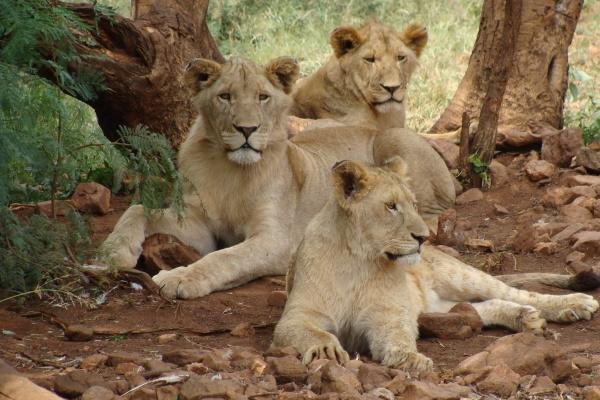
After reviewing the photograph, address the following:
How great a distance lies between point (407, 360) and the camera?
4.72 metres

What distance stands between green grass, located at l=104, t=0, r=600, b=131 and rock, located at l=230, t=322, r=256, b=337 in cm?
663

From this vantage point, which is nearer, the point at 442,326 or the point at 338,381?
the point at 338,381

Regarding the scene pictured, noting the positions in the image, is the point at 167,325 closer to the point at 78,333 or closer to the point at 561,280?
the point at 78,333

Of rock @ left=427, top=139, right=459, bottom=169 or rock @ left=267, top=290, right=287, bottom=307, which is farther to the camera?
rock @ left=427, top=139, right=459, bottom=169

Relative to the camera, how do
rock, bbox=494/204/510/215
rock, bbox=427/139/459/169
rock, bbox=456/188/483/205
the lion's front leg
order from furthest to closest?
rock, bbox=427/139/459/169 → rock, bbox=456/188/483/205 → rock, bbox=494/204/510/215 → the lion's front leg

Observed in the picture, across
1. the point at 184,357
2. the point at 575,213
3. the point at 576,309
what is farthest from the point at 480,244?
the point at 184,357

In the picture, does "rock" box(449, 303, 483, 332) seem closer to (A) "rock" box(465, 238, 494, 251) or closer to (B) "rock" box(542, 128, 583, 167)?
(A) "rock" box(465, 238, 494, 251)

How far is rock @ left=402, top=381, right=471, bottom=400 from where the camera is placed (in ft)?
13.5

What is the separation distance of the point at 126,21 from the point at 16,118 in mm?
2681

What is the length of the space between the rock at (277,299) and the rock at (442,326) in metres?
0.93

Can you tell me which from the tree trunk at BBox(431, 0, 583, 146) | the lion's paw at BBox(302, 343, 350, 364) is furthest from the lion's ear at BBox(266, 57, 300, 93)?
the lion's paw at BBox(302, 343, 350, 364)

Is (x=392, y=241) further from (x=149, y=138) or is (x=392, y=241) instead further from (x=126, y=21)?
(x=126, y=21)

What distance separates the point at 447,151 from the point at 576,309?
3.94 meters

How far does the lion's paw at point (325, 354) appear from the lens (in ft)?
15.2
